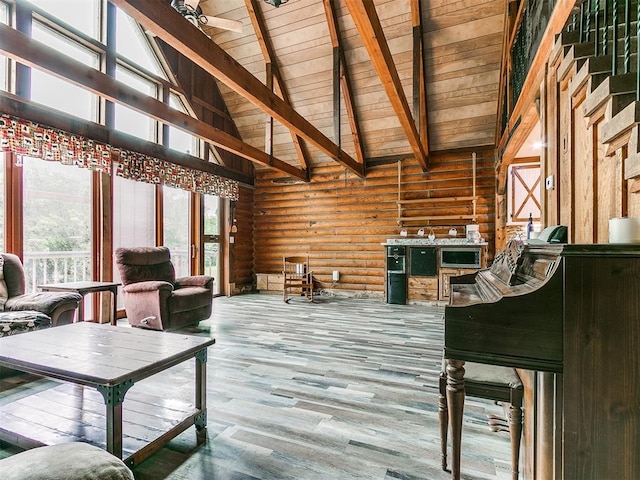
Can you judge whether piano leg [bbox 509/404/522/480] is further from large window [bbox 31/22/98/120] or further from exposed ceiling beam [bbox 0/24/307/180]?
large window [bbox 31/22/98/120]

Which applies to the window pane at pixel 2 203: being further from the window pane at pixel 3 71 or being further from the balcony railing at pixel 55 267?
the window pane at pixel 3 71

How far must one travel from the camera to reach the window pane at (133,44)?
15.3 ft

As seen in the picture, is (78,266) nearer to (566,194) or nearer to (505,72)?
(566,194)

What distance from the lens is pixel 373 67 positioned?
204 inches

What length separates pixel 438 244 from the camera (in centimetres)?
577

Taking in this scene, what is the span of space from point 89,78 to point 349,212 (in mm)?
4981

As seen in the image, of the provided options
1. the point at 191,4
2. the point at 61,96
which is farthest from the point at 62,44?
the point at 191,4

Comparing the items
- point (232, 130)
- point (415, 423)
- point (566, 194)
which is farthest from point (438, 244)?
point (232, 130)

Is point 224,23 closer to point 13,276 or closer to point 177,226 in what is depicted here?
point 13,276

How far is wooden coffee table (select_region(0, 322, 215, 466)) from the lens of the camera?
4.64 feet

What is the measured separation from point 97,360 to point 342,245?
5.63 meters

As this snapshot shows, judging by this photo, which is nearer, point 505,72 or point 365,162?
point 505,72

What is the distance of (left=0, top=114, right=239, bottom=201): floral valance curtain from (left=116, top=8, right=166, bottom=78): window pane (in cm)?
165

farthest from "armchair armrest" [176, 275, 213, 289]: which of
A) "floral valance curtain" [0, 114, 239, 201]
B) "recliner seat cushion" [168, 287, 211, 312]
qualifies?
"floral valance curtain" [0, 114, 239, 201]
